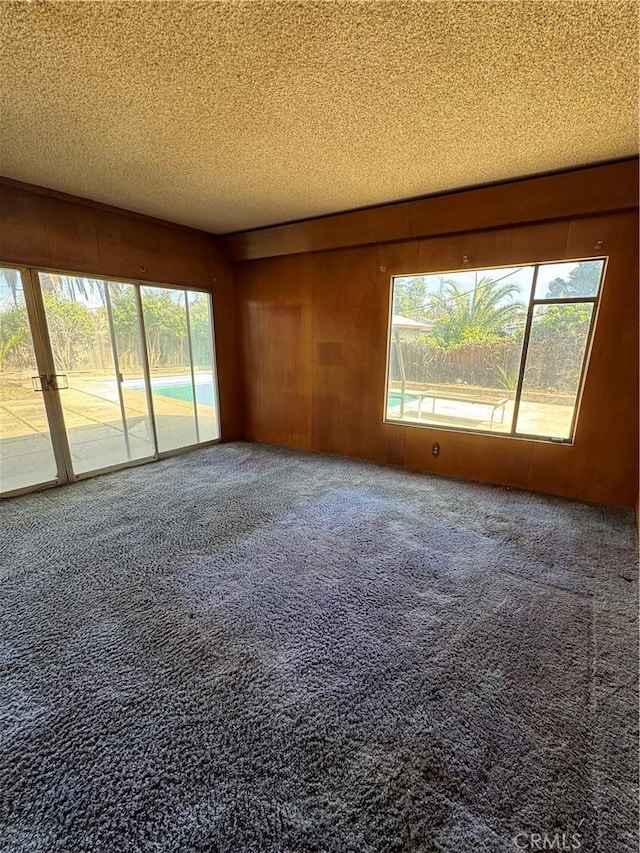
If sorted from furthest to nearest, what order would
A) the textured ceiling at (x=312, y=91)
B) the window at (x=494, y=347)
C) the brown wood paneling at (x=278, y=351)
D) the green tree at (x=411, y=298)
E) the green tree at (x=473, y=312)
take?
the brown wood paneling at (x=278, y=351) → the green tree at (x=411, y=298) → the green tree at (x=473, y=312) → the window at (x=494, y=347) → the textured ceiling at (x=312, y=91)

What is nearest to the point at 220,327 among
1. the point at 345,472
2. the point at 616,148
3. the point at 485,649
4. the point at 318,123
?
the point at 345,472

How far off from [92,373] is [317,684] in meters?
3.72

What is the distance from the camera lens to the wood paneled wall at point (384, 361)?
10.5 ft

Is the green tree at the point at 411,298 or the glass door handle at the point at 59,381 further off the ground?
the green tree at the point at 411,298

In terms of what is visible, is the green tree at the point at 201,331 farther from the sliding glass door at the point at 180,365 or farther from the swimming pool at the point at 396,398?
the swimming pool at the point at 396,398

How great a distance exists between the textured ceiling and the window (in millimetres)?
947

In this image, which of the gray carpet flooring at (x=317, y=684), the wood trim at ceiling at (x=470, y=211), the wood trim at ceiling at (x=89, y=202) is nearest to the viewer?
the gray carpet flooring at (x=317, y=684)

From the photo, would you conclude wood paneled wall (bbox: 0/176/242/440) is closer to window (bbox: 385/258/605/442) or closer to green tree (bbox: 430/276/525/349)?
window (bbox: 385/258/605/442)

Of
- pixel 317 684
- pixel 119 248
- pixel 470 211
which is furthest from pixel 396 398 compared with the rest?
pixel 119 248

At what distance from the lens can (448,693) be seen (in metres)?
1.61

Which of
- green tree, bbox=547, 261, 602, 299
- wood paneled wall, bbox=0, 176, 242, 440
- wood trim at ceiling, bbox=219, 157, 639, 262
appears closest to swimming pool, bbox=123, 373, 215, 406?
wood paneled wall, bbox=0, 176, 242, 440

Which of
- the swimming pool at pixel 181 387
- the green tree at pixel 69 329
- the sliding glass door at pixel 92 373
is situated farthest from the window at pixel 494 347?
the green tree at pixel 69 329

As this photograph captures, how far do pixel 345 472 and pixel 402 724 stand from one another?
114 inches

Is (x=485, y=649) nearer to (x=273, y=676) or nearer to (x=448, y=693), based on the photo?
(x=448, y=693)
